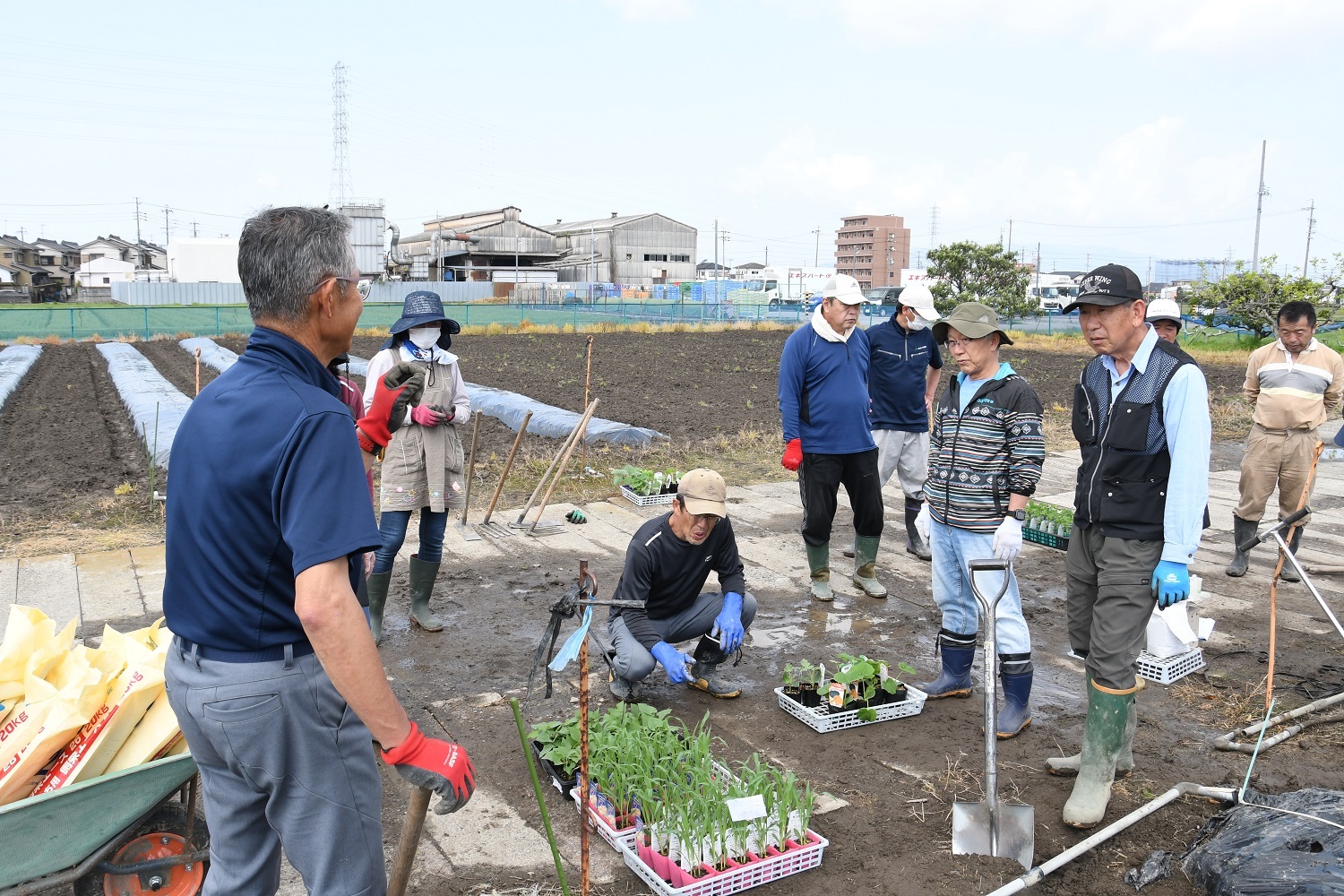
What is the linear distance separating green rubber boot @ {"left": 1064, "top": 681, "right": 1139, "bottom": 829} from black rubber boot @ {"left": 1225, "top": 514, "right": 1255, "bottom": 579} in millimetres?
3636

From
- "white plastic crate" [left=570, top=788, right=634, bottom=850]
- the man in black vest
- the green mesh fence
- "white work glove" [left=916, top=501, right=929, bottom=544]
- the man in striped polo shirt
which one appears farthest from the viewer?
the green mesh fence

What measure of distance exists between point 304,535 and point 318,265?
0.59 metres

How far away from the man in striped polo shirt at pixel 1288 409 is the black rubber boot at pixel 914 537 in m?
2.10

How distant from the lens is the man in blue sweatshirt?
594 centimetres

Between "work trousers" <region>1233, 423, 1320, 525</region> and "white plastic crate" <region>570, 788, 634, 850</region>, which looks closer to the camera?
"white plastic crate" <region>570, 788, 634, 850</region>

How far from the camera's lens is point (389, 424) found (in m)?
4.69

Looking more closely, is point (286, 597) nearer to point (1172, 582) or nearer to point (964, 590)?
point (1172, 582)

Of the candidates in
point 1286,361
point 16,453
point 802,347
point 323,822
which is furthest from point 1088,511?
point 16,453

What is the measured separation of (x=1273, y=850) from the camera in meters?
2.85

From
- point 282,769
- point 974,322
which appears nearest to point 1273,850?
point 974,322

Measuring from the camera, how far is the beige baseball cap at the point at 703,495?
4098 millimetres

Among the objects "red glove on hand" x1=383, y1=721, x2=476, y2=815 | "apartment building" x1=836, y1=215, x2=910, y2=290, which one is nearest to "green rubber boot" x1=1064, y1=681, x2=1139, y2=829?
"red glove on hand" x1=383, y1=721, x2=476, y2=815

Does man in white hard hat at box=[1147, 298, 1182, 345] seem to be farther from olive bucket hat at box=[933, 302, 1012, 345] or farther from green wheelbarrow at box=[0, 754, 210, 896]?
green wheelbarrow at box=[0, 754, 210, 896]

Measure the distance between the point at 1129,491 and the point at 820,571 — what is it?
287cm
